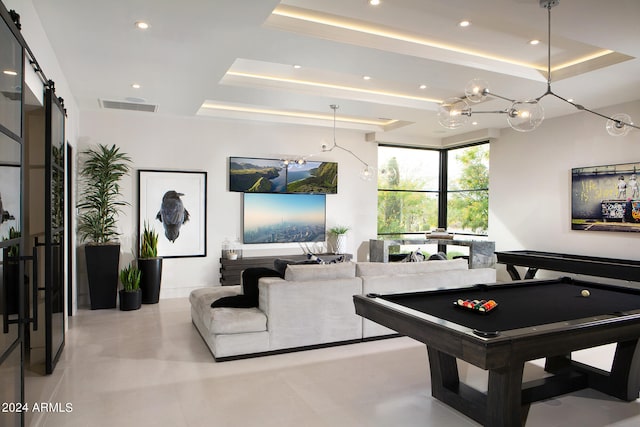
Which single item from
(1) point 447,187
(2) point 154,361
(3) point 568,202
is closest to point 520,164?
(3) point 568,202

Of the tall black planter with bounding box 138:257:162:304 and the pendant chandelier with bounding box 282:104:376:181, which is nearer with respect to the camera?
the tall black planter with bounding box 138:257:162:304

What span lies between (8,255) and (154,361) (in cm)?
216

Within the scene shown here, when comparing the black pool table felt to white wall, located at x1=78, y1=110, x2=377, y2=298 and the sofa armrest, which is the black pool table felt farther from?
white wall, located at x1=78, y1=110, x2=377, y2=298

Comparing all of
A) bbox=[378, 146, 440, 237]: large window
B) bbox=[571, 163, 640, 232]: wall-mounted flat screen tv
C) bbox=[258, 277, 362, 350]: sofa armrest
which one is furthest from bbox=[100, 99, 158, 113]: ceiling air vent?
bbox=[571, 163, 640, 232]: wall-mounted flat screen tv

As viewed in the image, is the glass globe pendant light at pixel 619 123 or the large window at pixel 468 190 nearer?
the glass globe pendant light at pixel 619 123

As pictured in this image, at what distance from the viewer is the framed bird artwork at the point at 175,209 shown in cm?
724

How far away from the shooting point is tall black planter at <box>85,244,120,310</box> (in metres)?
6.34

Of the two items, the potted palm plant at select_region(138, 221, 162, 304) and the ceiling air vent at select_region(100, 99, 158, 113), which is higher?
the ceiling air vent at select_region(100, 99, 158, 113)

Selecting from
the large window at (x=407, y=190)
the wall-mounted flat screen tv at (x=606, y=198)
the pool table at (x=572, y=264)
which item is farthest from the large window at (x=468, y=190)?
the wall-mounted flat screen tv at (x=606, y=198)

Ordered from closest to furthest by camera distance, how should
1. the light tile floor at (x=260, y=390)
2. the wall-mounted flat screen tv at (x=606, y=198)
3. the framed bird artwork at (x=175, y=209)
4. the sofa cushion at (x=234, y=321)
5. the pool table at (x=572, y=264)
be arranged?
the light tile floor at (x=260, y=390), the sofa cushion at (x=234, y=321), the pool table at (x=572, y=264), the wall-mounted flat screen tv at (x=606, y=198), the framed bird artwork at (x=175, y=209)

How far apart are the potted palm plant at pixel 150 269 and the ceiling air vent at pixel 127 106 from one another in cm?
197

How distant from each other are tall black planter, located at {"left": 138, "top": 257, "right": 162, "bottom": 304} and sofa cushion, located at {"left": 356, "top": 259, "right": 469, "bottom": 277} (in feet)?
11.7

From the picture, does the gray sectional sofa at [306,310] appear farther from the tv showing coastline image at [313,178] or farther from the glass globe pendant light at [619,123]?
the tv showing coastline image at [313,178]

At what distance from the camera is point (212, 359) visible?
13.9ft
